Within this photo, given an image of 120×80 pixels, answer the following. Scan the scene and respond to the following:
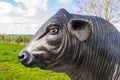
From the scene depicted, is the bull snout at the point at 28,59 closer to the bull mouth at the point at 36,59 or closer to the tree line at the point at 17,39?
the bull mouth at the point at 36,59

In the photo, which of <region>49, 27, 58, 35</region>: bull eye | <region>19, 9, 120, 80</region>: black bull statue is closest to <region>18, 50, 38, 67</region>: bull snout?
<region>19, 9, 120, 80</region>: black bull statue

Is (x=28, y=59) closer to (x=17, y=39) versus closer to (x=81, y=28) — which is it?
(x=81, y=28)

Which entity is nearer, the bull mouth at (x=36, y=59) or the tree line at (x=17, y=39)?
the bull mouth at (x=36, y=59)

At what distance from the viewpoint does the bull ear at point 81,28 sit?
1791 millimetres

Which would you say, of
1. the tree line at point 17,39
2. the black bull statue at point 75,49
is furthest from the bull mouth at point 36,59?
the tree line at point 17,39

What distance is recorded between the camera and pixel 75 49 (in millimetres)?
1807

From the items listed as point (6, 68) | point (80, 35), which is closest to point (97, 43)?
point (80, 35)

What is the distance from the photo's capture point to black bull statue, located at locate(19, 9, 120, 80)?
5.90 ft

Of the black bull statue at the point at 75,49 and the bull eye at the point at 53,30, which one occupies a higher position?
the bull eye at the point at 53,30

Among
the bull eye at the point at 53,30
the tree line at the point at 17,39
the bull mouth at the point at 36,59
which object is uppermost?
the bull eye at the point at 53,30

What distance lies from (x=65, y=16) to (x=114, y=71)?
0.50m

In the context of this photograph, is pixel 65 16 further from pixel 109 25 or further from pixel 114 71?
pixel 114 71

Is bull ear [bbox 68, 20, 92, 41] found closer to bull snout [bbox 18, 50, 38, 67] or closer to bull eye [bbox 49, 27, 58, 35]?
bull eye [bbox 49, 27, 58, 35]

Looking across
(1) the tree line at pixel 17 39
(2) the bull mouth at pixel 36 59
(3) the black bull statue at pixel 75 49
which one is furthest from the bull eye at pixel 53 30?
(1) the tree line at pixel 17 39
